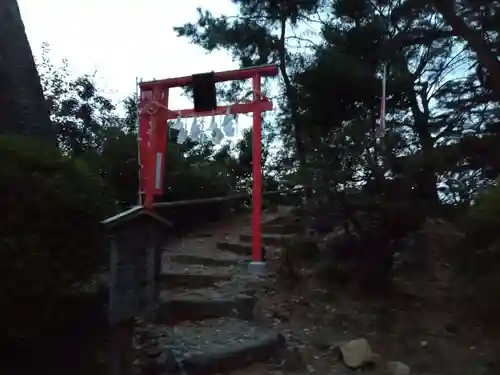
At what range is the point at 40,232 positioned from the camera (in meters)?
3.11

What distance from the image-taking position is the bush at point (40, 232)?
3023 millimetres

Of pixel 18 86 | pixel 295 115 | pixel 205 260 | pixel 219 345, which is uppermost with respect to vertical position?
pixel 295 115

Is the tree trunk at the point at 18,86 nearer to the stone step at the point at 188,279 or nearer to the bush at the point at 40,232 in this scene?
the bush at the point at 40,232

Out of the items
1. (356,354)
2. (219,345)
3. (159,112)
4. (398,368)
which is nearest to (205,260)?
(159,112)

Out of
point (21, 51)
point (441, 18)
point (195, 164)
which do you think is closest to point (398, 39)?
point (441, 18)

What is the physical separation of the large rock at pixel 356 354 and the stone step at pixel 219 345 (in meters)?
0.47

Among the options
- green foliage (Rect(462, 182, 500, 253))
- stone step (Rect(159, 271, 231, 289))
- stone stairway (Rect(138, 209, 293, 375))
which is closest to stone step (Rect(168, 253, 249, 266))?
stone stairway (Rect(138, 209, 293, 375))

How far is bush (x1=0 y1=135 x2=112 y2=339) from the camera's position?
9.92ft

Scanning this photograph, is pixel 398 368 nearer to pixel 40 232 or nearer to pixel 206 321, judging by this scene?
pixel 206 321

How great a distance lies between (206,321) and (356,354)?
1.22 metres

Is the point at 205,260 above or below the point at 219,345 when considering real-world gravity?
above

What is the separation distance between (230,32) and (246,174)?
405 cm

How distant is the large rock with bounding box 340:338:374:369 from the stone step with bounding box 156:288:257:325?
3.17ft

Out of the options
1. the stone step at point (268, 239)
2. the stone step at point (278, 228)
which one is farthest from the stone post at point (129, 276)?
the stone step at point (278, 228)
